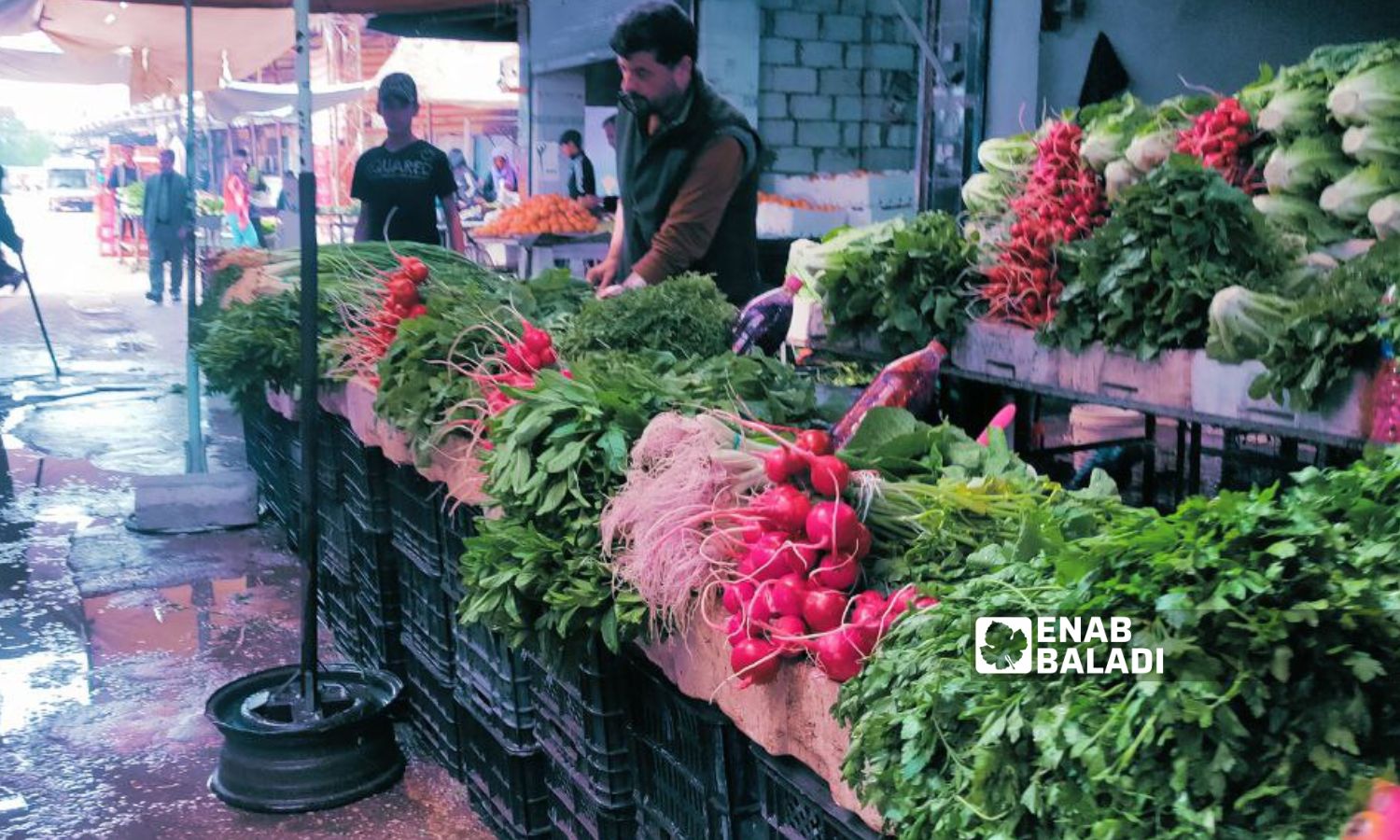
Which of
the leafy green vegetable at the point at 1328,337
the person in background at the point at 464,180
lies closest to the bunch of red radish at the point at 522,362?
the leafy green vegetable at the point at 1328,337

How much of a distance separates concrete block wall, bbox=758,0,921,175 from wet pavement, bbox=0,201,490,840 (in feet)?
18.0

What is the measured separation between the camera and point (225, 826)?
4.29 meters

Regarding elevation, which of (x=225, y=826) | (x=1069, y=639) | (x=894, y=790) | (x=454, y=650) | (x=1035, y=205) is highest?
(x=1035, y=205)

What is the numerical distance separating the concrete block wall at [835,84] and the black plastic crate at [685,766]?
989 cm

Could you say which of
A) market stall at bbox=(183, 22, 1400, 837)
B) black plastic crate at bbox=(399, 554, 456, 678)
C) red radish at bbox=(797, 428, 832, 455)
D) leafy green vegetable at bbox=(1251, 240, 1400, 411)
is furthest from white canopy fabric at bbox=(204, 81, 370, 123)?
red radish at bbox=(797, 428, 832, 455)

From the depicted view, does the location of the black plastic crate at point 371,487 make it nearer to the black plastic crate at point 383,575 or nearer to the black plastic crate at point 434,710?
the black plastic crate at point 383,575

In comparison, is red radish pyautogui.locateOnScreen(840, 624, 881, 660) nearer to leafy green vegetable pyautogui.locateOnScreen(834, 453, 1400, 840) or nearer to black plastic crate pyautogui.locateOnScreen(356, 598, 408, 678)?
leafy green vegetable pyautogui.locateOnScreen(834, 453, 1400, 840)

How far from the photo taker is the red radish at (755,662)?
2.39m

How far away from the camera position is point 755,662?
239 cm

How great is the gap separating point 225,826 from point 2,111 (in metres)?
59.0

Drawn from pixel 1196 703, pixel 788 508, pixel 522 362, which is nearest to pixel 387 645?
pixel 522 362

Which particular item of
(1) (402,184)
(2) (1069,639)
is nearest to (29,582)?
(1) (402,184)

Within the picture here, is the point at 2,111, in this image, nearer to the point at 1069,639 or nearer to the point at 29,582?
the point at 29,582

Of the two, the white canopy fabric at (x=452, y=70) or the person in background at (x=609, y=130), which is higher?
the white canopy fabric at (x=452, y=70)
